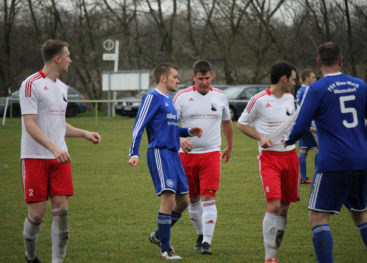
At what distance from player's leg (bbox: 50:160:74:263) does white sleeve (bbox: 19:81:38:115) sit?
0.52 metres

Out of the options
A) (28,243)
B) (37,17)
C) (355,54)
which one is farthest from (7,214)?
(37,17)

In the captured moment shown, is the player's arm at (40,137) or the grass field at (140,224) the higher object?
the player's arm at (40,137)

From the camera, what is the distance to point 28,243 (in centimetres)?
562

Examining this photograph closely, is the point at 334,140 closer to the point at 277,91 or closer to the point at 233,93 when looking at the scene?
the point at 277,91

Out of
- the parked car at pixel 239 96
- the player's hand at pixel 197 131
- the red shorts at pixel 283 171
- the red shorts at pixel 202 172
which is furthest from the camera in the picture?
the parked car at pixel 239 96

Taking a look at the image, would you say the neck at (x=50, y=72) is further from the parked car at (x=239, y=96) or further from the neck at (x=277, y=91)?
the parked car at (x=239, y=96)

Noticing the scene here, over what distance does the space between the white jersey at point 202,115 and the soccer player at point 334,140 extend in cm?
216

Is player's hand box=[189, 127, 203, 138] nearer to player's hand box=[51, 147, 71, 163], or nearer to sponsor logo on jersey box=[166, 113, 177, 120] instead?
sponsor logo on jersey box=[166, 113, 177, 120]

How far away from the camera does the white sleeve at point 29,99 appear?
5223 millimetres

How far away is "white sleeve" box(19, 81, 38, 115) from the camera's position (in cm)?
522

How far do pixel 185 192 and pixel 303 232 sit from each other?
1917 millimetres

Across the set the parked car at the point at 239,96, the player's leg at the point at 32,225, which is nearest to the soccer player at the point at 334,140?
the player's leg at the point at 32,225

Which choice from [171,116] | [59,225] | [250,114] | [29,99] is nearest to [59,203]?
[59,225]

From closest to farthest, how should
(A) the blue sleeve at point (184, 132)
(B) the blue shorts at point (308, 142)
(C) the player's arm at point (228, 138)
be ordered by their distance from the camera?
(A) the blue sleeve at point (184, 132) < (C) the player's arm at point (228, 138) < (B) the blue shorts at point (308, 142)
